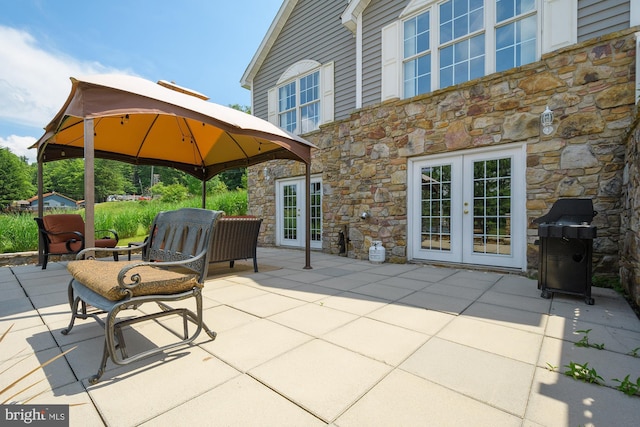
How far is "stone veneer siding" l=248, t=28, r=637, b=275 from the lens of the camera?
3754mm

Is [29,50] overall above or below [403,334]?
above

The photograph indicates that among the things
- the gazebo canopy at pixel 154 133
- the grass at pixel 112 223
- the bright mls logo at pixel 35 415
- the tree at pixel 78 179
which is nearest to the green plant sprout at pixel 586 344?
the bright mls logo at pixel 35 415

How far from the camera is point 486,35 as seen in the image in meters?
4.71

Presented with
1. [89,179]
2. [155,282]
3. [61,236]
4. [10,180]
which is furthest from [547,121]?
[10,180]

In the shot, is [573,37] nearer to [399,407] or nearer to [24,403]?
[399,407]

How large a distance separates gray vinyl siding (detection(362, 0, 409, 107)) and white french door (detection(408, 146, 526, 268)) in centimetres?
184

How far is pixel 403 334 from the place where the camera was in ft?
7.50

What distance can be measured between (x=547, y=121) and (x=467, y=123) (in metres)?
1.07

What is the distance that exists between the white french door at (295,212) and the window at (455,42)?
3.08 metres

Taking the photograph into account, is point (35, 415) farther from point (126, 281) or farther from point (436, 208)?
point (436, 208)

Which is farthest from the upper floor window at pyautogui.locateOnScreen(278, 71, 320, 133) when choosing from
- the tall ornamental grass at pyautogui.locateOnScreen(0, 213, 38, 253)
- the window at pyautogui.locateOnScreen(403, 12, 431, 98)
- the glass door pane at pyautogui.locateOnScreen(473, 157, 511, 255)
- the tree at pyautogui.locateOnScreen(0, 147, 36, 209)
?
the tree at pyautogui.locateOnScreen(0, 147, 36, 209)

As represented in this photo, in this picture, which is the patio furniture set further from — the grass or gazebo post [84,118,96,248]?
the grass

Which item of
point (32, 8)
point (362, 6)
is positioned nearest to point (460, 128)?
point (362, 6)

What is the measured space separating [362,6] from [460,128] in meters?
3.41
